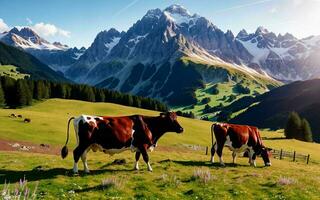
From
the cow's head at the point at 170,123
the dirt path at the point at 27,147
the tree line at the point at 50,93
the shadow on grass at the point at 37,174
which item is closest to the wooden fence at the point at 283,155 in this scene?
the dirt path at the point at 27,147

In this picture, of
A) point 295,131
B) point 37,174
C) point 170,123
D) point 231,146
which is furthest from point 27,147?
point 295,131

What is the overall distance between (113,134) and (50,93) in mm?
143009

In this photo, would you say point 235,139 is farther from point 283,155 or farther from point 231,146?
point 283,155

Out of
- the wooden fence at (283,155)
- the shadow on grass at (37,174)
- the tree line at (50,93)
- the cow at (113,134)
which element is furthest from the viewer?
the tree line at (50,93)

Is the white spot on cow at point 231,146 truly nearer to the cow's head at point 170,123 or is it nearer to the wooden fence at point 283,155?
the cow's head at point 170,123

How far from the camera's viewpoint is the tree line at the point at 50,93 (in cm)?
12562

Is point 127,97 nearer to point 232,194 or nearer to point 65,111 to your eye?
point 65,111

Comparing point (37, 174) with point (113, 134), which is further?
point (113, 134)

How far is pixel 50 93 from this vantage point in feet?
524

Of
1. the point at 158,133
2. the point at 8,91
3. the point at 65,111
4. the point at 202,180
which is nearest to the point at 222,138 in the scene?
the point at 158,133

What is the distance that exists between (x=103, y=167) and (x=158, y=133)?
4397 millimetres

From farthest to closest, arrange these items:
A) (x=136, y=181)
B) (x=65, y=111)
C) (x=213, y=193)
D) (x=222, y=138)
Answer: (x=65, y=111) → (x=222, y=138) → (x=136, y=181) → (x=213, y=193)

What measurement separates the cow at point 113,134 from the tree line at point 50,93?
343 ft

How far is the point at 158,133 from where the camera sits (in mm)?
26141
